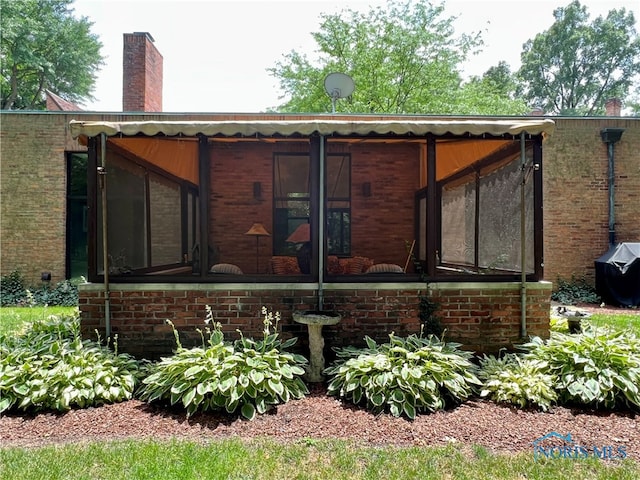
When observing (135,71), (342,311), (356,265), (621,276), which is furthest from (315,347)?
(135,71)

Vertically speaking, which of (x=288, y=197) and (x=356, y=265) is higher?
(x=288, y=197)

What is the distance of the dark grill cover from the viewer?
830 centimetres

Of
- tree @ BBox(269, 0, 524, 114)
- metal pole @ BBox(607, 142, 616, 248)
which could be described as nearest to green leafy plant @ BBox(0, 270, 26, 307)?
metal pole @ BBox(607, 142, 616, 248)

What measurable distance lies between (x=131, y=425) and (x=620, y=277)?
943cm

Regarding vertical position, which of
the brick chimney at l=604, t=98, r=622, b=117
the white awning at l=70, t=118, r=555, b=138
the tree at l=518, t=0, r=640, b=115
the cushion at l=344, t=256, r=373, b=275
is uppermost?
the tree at l=518, t=0, r=640, b=115

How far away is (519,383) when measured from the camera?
3584 mm

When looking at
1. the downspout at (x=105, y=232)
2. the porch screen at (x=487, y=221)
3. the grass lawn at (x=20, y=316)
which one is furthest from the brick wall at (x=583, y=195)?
the grass lawn at (x=20, y=316)

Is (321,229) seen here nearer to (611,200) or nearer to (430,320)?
(430,320)

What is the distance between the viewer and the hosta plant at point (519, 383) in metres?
3.46

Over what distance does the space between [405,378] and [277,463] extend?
1342 mm

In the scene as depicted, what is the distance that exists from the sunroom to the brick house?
0.02m

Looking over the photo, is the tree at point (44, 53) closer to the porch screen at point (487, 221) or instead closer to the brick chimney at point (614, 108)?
the porch screen at point (487, 221)

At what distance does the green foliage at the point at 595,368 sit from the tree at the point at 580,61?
31602 mm

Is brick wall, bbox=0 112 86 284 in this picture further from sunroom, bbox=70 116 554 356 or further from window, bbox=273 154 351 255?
window, bbox=273 154 351 255
